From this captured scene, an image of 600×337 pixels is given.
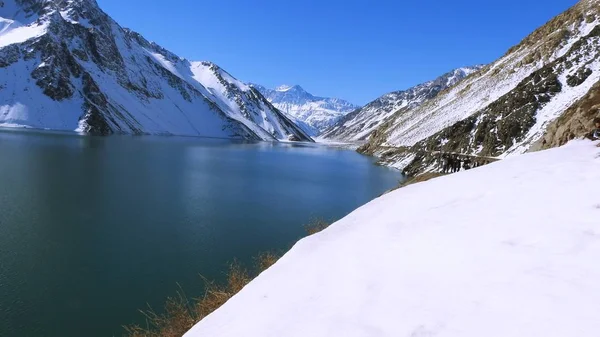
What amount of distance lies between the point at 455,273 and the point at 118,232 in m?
31.4

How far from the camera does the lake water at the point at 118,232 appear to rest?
20.5 meters

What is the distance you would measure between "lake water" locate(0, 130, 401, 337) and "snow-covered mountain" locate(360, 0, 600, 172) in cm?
2419

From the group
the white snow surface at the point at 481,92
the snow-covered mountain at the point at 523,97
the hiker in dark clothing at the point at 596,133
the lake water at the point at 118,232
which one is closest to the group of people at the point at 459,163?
the snow-covered mountain at the point at 523,97

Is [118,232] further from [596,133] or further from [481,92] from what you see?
[481,92]

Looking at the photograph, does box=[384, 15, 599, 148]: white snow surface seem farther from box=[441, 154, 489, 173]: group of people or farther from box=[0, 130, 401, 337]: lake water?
box=[0, 130, 401, 337]: lake water

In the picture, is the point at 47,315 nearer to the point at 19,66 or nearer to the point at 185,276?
the point at 185,276

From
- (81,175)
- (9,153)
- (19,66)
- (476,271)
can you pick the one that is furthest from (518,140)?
(19,66)

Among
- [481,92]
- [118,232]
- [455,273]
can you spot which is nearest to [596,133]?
[455,273]

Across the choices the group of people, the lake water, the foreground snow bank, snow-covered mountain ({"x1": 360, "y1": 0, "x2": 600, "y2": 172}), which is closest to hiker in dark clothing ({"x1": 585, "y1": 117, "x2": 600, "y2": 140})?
the foreground snow bank

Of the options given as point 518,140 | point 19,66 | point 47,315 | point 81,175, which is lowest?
point 47,315

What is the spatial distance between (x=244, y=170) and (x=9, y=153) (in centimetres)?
4549

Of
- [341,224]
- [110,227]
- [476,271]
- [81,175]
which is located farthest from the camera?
[81,175]

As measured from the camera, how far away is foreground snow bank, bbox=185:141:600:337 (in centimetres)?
646

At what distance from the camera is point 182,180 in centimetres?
6184
